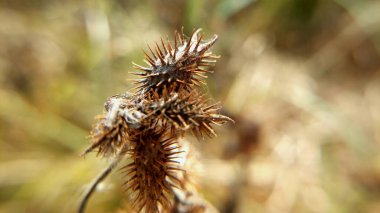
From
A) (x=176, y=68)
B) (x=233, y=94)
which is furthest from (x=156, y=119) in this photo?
(x=233, y=94)

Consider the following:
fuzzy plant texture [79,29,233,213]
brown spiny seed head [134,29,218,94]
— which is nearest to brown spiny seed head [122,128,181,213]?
fuzzy plant texture [79,29,233,213]

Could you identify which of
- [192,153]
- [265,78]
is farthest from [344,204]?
[192,153]

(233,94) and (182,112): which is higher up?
(233,94)

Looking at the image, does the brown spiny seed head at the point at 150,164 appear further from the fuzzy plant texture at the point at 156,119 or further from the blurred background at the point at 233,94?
the blurred background at the point at 233,94

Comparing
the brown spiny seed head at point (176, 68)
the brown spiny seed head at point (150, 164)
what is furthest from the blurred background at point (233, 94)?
the brown spiny seed head at point (150, 164)

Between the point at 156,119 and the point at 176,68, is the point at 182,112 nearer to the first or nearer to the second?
the point at 156,119
